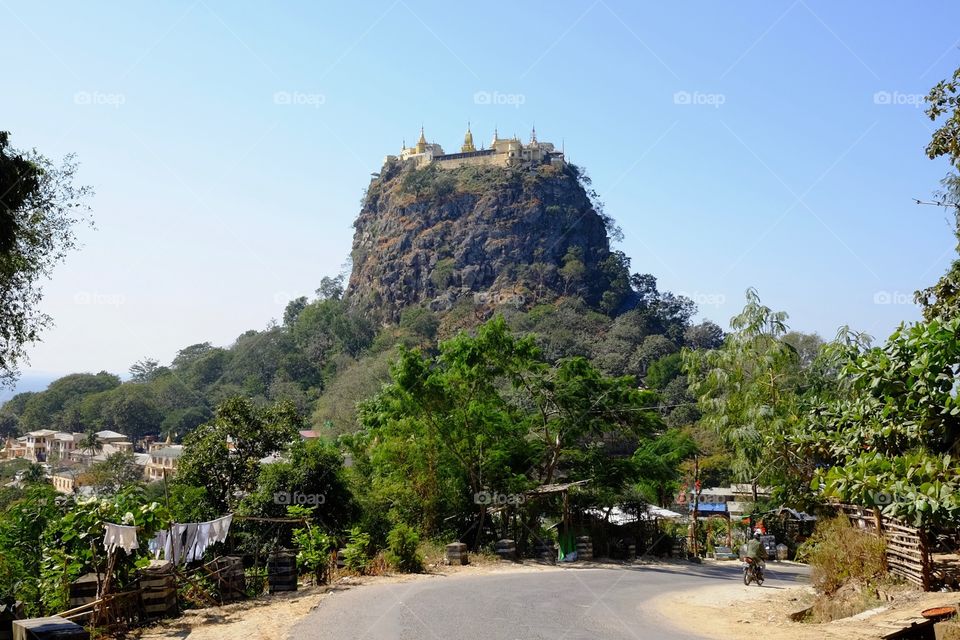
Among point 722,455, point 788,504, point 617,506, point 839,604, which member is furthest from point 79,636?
point 722,455

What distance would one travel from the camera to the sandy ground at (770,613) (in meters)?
10.5

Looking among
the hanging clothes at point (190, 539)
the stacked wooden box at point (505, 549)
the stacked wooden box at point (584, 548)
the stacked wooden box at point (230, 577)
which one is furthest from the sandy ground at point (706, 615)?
the stacked wooden box at point (584, 548)

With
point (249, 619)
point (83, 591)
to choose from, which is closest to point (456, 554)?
point (249, 619)

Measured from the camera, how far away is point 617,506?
27.3 m

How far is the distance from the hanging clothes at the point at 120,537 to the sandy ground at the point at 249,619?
4.05 ft

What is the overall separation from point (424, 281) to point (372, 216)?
22.0 meters

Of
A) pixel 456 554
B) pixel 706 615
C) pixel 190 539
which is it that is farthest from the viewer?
pixel 456 554

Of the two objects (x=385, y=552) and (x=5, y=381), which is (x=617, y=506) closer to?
(x=385, y=552)

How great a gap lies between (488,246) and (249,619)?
323 ft

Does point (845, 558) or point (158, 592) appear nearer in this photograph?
point (158, 592)

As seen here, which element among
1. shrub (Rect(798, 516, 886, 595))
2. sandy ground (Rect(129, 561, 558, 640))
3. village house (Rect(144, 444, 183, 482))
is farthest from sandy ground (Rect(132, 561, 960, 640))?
village house (Rect(144, 444, 183, 482))

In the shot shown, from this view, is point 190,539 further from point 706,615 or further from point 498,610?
point 706,615

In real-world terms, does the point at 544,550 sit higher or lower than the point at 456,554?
lower

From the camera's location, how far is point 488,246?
361 ft
